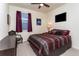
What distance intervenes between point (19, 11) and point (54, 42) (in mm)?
3005

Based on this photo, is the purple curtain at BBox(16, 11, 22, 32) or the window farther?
the window

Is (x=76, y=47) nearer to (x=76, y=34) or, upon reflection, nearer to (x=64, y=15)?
(x=76, y=34)

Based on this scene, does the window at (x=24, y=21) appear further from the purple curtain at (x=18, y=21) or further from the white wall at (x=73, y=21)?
the white wall at (x=73, y=21)

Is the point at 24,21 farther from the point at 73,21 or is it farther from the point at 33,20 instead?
the point at 73,21

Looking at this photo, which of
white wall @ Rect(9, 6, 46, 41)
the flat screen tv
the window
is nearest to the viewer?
the flat screen tv

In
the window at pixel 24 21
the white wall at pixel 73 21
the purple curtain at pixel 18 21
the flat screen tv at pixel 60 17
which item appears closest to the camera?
the white wall at pixel 73 21

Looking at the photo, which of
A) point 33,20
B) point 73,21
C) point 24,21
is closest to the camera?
point 73,21

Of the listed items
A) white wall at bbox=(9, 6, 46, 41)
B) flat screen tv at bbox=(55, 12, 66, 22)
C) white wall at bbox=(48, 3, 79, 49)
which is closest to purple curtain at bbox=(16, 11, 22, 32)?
white wall at bbox=(9, 6, 46, 41)

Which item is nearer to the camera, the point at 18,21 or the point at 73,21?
the point at 73,21

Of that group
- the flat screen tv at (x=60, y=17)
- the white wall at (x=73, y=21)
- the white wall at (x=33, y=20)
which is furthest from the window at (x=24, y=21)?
the white wall at (x=73, y=21)

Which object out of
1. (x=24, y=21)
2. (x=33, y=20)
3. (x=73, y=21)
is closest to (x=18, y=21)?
(x=24, y=21)

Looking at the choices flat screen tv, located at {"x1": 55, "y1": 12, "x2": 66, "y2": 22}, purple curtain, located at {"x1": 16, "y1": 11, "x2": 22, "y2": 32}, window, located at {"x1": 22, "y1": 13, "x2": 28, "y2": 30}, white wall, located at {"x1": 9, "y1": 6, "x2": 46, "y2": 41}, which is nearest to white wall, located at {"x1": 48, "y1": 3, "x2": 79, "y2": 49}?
flat screen tv, located at {"x1": 55, "y1": 12, "x2": 66, "y2": 22}

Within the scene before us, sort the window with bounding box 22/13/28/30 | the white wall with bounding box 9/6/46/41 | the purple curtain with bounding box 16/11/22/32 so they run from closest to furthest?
the white wall with bounding box 9/6/46/41
the purple curtain with bounding box 16/11/22/32
the window with bounding box 22/13/28/30

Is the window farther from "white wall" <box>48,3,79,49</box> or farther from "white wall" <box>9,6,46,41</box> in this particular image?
"white wall" <box>48,3,79,49</box>
